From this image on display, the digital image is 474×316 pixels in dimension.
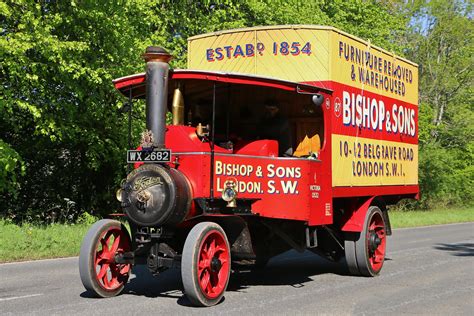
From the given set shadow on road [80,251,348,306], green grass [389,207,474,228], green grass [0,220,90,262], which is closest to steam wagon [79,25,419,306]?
shadow on road [80,251,348,306]

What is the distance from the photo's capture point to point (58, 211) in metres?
22.4

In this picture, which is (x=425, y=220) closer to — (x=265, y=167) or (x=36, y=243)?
(x=36, y=243)

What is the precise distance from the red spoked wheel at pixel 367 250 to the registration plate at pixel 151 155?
3.96m

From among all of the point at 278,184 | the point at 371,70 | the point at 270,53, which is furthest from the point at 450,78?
the point at 278,184

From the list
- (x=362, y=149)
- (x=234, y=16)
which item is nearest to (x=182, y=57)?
(x=234, y=16)

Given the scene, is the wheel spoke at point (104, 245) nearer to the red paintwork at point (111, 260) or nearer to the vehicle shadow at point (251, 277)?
the red paintwork at point (111, 260)

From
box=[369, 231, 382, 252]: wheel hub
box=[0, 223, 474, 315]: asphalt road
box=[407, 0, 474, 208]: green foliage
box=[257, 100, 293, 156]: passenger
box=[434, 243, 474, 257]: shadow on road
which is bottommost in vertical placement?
box=[0, 223, 474, 315]: asphalt road

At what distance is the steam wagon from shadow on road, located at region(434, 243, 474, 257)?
2983mm

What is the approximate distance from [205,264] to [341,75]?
385 centimetres

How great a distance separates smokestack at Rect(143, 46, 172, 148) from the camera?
7711mm

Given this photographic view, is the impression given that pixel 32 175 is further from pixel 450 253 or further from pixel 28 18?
pixel 450 253

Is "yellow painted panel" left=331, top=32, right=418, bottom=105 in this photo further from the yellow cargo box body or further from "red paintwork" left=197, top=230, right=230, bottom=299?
"red paintwork" left=197, top=230, right=230, bottom=299

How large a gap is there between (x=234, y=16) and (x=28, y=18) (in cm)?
1130

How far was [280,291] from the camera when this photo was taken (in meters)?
8.80
